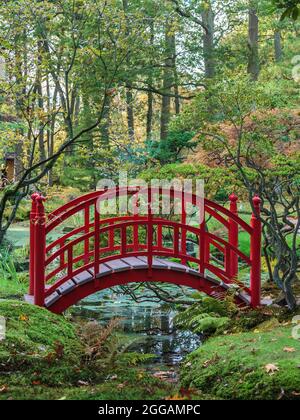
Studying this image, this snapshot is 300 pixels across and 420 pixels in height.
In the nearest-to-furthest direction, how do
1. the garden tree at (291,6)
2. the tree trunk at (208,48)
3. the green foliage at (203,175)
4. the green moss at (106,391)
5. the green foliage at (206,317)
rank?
the garden tree at (291,6)
the green moss at (106,391)
the green foliage at (206,317)
the green foliage at (203,175)
the tree trunk at (208,48)

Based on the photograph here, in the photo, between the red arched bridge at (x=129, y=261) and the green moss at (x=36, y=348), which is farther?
the red arched bridge at (x=129, y=261)

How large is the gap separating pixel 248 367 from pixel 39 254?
286cm

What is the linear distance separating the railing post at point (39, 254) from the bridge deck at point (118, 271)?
22 centimetres

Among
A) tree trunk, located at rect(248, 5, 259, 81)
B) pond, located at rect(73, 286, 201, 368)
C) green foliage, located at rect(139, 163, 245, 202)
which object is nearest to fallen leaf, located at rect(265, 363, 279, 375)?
pond, located at rect(73, 286, 201, 368)

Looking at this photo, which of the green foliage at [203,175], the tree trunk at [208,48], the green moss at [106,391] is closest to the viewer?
the green moss at [106,391]

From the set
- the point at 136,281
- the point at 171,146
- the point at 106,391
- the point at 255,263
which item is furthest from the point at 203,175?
the point at 171,146

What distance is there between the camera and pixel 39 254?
6.52 m

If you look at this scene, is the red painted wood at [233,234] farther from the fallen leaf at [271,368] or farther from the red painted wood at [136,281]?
the fallen leaf at [271,368]

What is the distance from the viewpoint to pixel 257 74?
647 inches

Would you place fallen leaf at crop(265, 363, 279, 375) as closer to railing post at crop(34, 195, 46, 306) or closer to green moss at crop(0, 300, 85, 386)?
green moss at crop(0, 300, 85, 386)

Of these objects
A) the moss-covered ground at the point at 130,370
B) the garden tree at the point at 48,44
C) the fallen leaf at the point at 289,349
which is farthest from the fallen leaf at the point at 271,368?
the garden tree at the point at 48,44

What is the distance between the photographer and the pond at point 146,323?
6848 mm

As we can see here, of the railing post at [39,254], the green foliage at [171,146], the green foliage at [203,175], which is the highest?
the green foliage at [171,146]
